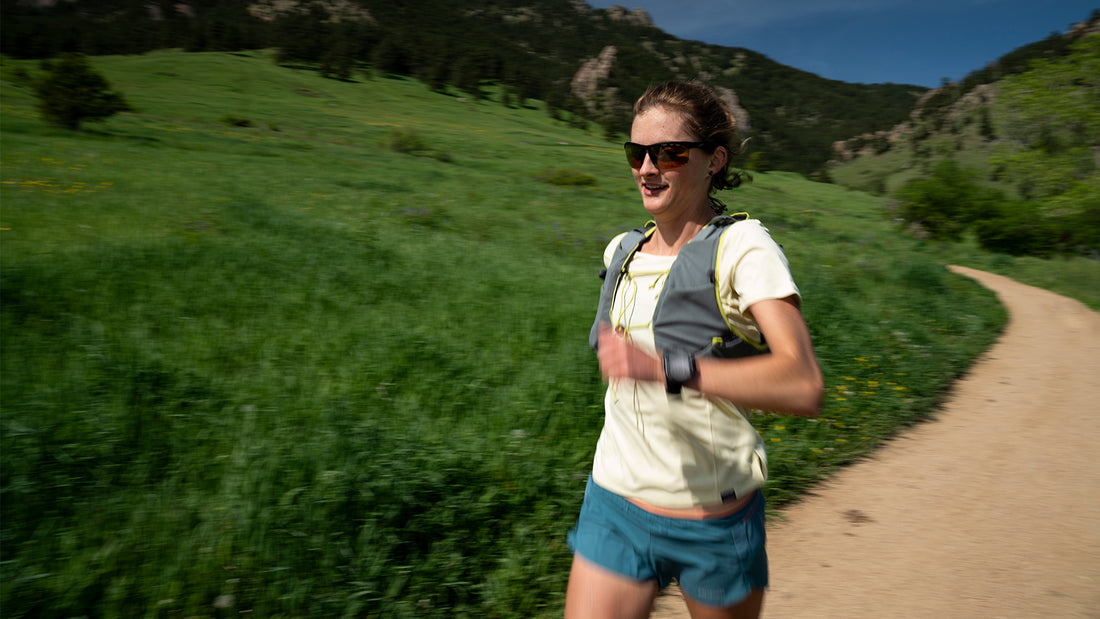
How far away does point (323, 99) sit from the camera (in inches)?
2749

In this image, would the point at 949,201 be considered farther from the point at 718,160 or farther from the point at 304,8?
the point at 304,8

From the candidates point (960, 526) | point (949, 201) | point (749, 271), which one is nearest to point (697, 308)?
point (749, 271)

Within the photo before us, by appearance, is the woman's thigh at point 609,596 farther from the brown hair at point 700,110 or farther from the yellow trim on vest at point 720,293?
the brown hair at point 700,110

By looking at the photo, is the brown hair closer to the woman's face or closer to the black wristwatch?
the woman's face

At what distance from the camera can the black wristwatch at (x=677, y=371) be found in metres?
1.37

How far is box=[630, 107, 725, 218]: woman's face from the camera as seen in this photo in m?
1.68

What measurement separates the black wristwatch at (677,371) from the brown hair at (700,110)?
0.60 metres

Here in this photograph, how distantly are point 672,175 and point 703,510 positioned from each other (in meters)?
0.85

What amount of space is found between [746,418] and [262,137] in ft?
130

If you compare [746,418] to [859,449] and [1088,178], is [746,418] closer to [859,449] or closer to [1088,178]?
[859,449]

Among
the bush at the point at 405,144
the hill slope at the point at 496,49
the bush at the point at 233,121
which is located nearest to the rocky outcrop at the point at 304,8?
the hill slope at the point at 496,49

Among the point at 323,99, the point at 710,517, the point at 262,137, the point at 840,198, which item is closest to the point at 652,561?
the point at 710,517

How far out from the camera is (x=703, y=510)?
163cm

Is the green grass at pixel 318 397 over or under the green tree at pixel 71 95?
over
